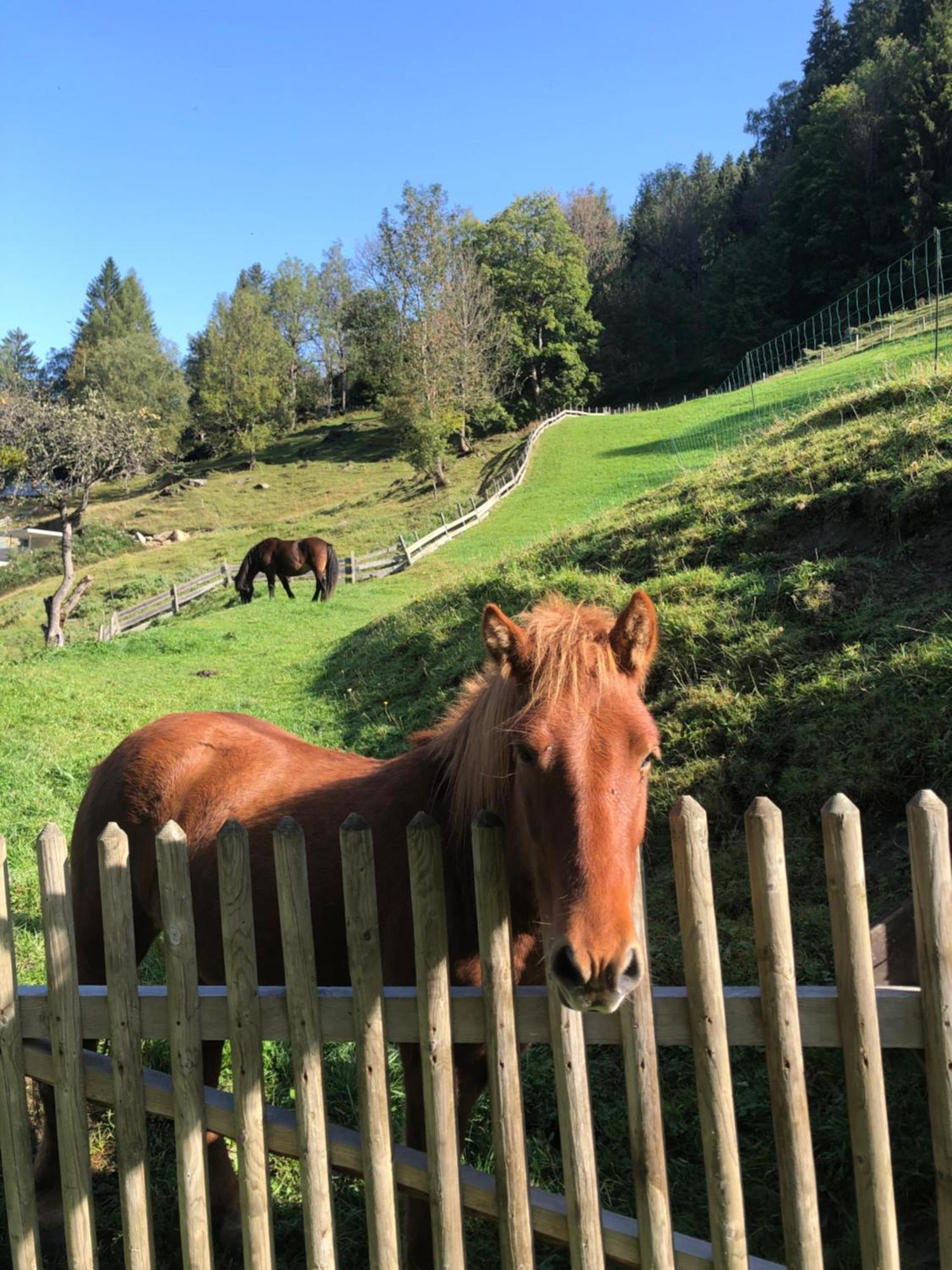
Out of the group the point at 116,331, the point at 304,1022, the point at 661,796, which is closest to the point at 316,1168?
the point at 304,1022

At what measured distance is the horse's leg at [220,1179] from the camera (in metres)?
3.24

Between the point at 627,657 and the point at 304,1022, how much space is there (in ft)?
4.27

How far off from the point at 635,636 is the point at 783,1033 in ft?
3.39

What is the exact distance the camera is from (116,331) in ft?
310

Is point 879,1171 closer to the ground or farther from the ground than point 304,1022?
closer to the ground

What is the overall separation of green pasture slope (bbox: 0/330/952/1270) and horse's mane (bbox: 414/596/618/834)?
1712 mm

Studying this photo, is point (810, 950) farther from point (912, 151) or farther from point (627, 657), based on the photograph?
point (912, 151)

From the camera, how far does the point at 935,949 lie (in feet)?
6.53

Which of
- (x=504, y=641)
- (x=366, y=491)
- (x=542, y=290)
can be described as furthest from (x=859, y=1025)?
(x=542, y=290)

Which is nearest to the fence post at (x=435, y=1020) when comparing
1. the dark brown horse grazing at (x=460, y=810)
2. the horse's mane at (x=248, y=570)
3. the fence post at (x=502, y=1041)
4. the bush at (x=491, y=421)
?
the fence post at (x=502, y=1041)

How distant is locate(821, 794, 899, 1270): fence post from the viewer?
197cm

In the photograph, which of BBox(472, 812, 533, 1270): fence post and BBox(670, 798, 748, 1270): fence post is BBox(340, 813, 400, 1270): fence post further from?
BBox(670, 798, 748, 1270): fence post

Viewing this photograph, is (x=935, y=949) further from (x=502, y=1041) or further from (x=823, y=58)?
(x=823, y=58)

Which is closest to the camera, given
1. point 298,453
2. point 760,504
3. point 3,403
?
point 760,504
